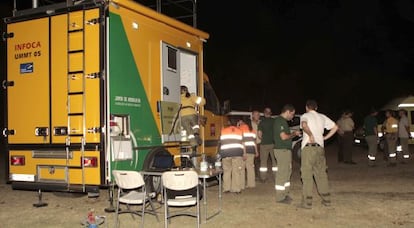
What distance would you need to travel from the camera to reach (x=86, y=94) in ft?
24.0

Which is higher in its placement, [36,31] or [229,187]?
[36,31]

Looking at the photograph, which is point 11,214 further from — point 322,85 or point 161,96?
point 322,85

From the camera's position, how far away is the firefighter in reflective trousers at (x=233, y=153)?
32.6 feet

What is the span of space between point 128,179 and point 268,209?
282 centimetres

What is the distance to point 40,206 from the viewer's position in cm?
894

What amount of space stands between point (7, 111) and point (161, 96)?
2.66 metres

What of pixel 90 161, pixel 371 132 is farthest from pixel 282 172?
pixel 371 132

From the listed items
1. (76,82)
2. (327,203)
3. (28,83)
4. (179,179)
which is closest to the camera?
(179,179)

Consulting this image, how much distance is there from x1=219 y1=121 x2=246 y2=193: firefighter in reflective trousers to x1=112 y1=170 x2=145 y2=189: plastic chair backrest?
11.7 ft

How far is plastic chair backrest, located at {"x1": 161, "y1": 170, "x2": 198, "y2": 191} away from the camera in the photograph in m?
6.46

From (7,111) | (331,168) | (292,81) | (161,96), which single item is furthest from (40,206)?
(292,81)

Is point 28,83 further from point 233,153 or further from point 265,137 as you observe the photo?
point 265,137

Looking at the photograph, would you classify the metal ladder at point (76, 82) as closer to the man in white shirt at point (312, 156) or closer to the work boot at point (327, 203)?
the man in white shirt at point (312, 156)

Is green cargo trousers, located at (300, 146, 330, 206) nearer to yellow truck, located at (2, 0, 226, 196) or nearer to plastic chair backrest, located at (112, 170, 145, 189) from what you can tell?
yellow truck, located at (2, 0, 226, 196)
